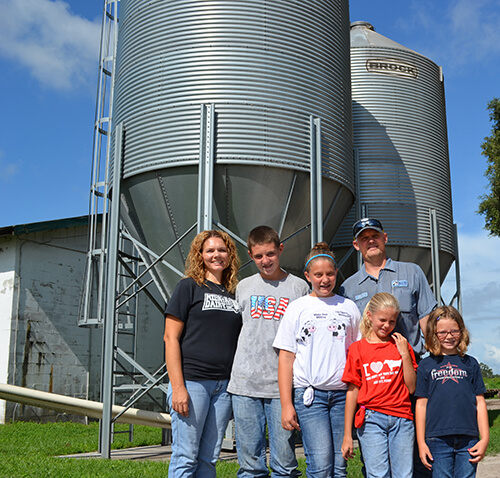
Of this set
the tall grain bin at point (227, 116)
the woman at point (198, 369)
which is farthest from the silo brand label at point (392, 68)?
the woman at point (198, 369)

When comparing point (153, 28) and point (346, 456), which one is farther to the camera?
point (153, 28)

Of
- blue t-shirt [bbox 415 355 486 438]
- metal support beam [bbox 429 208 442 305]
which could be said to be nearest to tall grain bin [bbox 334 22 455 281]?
metal support beam [bbox 429 208 442 305]

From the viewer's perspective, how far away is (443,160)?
552 inches

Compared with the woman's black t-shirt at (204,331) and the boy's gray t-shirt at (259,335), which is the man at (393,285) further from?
the woman's black t-shirt at (204,331)

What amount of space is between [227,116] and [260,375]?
5.45 m

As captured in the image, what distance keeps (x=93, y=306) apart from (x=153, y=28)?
26.1 ft

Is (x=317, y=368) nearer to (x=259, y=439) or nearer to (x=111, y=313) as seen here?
(x=259, y=439)

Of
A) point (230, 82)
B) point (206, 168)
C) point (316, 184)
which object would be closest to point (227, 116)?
point (230, 82)

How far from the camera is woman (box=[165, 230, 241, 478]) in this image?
11.6 ft

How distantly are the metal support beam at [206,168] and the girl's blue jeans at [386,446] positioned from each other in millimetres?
4642

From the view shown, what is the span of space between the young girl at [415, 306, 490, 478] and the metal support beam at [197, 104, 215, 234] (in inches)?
178

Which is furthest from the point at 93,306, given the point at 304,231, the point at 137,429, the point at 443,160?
the point at 443,160

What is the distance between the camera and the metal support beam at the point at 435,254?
493 inches

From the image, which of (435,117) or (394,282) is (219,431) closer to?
(394,282)
